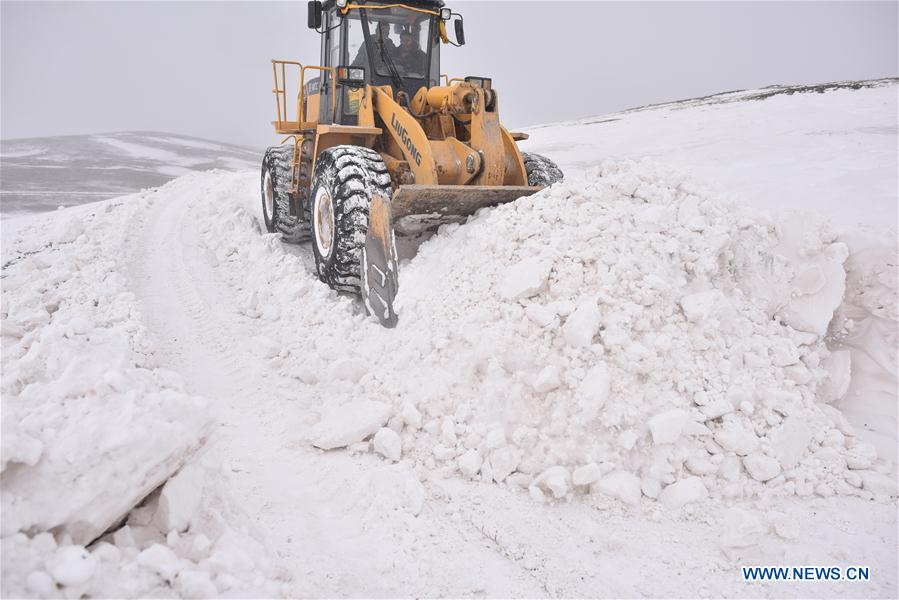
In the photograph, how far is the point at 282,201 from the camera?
23.5 ft

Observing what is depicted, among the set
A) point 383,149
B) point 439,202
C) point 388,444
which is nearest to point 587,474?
point 388,444

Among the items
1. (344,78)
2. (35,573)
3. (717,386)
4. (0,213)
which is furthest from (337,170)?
(0,213)

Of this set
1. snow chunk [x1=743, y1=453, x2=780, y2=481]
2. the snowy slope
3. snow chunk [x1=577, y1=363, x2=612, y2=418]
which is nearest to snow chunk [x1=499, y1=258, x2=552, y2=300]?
snow chunk [x1=577, y1=363, x2=612, y2=418]

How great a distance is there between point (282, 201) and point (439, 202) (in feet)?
10.4

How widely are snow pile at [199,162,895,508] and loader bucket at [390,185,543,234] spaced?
6.5 inches

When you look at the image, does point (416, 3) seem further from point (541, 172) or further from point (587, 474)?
point (587, 474)

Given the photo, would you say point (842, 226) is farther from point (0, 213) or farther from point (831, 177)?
point (0, 213)

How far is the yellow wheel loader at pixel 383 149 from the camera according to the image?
482 centimetres

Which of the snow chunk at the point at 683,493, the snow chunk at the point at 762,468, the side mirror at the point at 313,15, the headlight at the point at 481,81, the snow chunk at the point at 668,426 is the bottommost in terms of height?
the snow chunk at the point at 683,493

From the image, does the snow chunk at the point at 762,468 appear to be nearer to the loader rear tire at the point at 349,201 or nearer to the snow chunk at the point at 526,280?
the snow chunk at the point at 526,280

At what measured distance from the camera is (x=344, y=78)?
230 inches

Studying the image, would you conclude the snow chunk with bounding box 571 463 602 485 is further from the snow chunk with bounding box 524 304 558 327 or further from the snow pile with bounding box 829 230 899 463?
the snow pile with bounding box 829 230 899 463

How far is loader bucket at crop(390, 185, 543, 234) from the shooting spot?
4488 mm

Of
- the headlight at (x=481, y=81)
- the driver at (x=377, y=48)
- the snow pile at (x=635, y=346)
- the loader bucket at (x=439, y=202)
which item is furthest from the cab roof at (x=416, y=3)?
the snow pile at (x=635, y=346)
